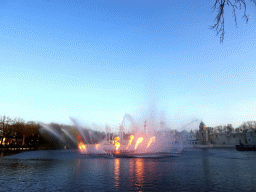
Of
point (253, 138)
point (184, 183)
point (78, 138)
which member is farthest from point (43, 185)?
point (253, 138)

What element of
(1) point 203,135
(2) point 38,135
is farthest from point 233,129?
(2) point 38,135

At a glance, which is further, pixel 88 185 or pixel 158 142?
pixel 158 142

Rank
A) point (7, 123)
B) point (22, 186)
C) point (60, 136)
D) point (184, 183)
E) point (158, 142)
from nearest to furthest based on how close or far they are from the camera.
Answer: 1. point (22, 186)
2. point (184, 183)
3. point (158, 142)
4. point (7, 123)
5. point (60, 136)

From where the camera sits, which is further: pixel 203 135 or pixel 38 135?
pixel 203 135

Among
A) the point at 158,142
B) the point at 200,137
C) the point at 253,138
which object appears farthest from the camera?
the point at 200,137

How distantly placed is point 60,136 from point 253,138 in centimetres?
10350

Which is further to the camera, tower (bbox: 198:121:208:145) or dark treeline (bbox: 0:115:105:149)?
tower (bbox: 198:121:208:145)

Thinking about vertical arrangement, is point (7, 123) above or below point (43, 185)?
above

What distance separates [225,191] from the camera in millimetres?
13062

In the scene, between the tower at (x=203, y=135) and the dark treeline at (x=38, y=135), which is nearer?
the dark treeline at (x=38, y=135)

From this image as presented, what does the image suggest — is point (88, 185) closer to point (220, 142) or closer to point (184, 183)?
point (184, 183)

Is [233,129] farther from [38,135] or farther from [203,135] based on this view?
[38,135]

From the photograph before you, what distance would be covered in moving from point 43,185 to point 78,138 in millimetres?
107274

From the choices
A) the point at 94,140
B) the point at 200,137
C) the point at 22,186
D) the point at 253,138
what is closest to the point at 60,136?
the point at 94,140
